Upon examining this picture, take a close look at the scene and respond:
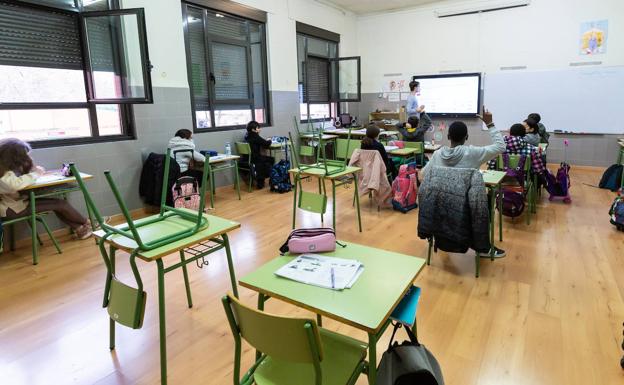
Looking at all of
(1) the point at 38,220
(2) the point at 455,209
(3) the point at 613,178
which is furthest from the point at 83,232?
(3) the point at 613,178

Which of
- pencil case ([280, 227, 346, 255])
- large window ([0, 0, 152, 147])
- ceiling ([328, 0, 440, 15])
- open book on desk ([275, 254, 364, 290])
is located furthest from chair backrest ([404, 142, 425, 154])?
open book on desk ([275, 254, 364, 290])

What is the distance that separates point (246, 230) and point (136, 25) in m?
2.46

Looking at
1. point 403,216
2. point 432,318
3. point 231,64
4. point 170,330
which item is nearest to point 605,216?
point 403,216

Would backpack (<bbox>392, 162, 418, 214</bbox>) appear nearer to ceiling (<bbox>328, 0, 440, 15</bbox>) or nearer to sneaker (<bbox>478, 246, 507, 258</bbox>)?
sneaker (<bbox>478, 246, 507, 258</bbox>)

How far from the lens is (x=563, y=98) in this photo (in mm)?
6809

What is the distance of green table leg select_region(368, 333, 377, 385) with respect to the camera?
117cm

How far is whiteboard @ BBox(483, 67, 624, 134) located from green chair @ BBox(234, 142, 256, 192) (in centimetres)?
484

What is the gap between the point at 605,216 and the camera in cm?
434

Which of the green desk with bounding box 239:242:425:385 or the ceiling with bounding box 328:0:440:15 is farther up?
the ceiling with bounding box 328:0:440:15

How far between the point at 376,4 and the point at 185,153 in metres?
5.57

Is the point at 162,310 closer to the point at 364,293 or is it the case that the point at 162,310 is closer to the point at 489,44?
the point at 364,293

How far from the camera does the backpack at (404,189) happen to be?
465 cm

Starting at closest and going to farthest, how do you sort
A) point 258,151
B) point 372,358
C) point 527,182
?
point 372,358 → point 527,182 → point 258,151

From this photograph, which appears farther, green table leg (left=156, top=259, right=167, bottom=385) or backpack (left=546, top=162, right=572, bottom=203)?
backpack (left=546, top=162, right=572, bottom=203)
